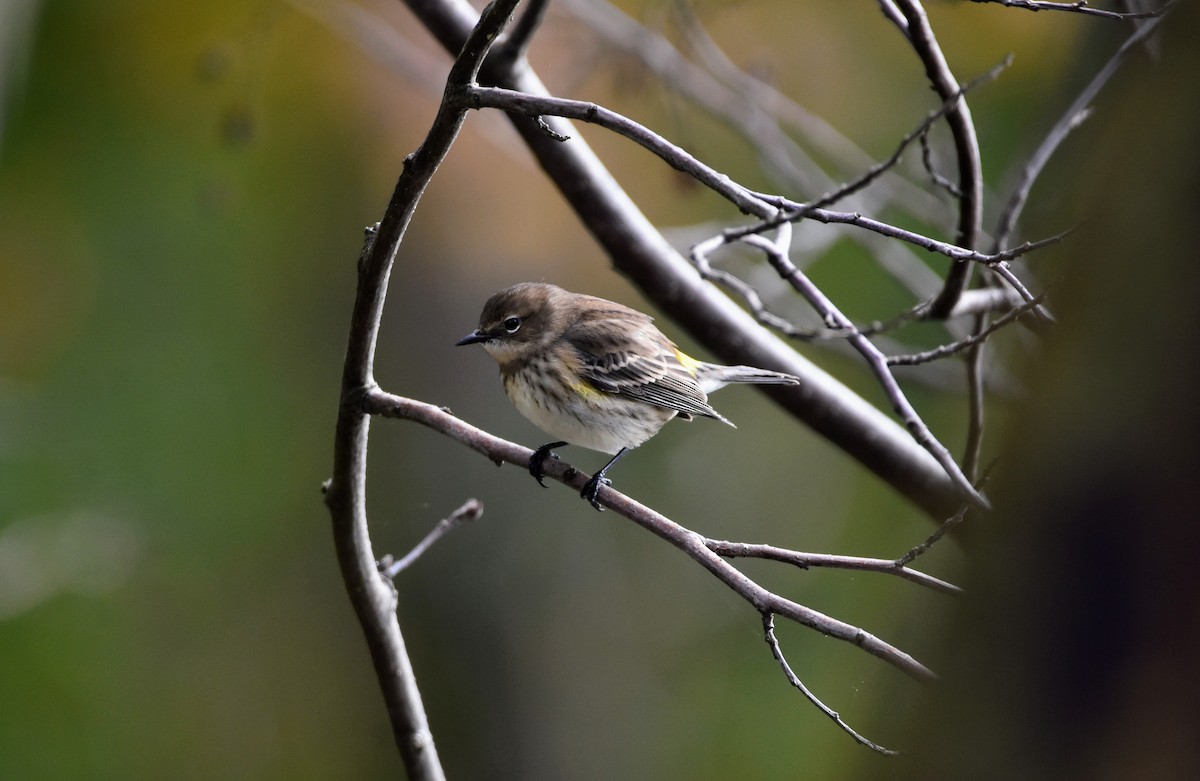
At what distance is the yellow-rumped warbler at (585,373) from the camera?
307 centimetres

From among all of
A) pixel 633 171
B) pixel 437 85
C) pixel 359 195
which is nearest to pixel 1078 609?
pixel 437 85

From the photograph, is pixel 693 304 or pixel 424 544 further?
pixel 693 304

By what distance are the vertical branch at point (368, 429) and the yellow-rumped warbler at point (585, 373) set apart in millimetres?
786

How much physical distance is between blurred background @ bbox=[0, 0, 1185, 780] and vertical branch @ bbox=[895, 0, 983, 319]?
3.56 m

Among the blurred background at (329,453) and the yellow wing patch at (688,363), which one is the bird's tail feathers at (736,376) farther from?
the blurred background at (329,453)

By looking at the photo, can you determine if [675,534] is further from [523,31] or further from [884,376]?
[523,31]

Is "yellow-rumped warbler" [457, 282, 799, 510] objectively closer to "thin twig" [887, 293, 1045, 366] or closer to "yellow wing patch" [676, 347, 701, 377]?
"yellow wing patch" [676, 347, 701, 377]

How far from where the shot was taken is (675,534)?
75.2 inches

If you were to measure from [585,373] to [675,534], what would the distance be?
1.30 metres

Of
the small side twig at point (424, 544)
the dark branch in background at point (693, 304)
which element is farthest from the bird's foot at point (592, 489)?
the dark branch in background at point (693, 304)

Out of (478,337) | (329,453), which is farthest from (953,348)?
(329,453)

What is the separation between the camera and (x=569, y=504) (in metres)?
7.10

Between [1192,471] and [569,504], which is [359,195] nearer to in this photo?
[569,504]

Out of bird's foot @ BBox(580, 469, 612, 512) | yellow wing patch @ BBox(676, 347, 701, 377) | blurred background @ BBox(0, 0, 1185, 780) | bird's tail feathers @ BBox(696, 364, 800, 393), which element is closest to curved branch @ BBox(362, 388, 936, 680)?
bird's foot @ BBox(580, 469, 612, 512)
